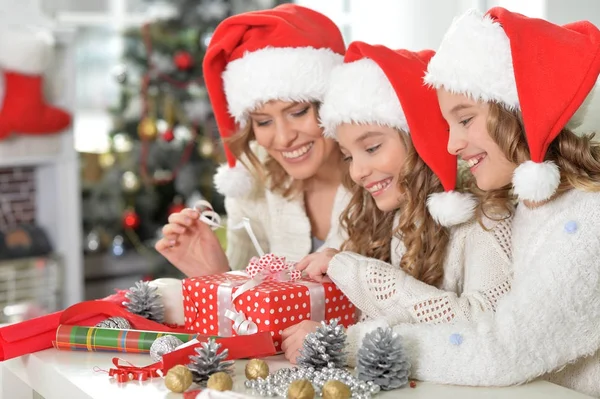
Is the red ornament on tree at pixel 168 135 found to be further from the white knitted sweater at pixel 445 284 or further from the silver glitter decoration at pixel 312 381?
the silver glitter decoration at pixel 312 381

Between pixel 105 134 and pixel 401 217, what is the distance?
2.85 m

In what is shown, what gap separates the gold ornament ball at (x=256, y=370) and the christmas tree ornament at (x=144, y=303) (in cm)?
41

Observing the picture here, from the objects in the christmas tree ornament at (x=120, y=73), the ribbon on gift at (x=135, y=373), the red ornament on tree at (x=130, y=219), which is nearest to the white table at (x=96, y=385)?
the ribbon on gift at (x=135, y=373)

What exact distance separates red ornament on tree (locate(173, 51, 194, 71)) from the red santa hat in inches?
110

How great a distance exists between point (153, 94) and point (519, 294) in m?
3.06

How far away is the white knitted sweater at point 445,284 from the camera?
1.45m

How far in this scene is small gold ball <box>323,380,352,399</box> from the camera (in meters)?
1.21

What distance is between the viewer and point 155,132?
163 inches

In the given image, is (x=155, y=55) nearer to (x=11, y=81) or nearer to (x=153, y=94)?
(x=153, y=94)

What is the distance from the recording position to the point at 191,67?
4.11 metres

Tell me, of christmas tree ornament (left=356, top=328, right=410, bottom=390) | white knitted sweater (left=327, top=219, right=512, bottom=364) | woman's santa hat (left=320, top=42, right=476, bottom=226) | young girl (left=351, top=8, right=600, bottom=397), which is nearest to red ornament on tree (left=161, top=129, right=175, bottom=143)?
woman's santa hat (left=320, top=42, right=476, bottom=226)

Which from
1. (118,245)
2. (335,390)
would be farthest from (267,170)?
(118,245)

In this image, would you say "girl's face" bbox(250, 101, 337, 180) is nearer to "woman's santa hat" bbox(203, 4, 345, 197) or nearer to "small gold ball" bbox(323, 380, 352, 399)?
"woman's santa hat" bbox(203, 4, 345, 197)

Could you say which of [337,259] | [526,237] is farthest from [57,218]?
[526,237]
